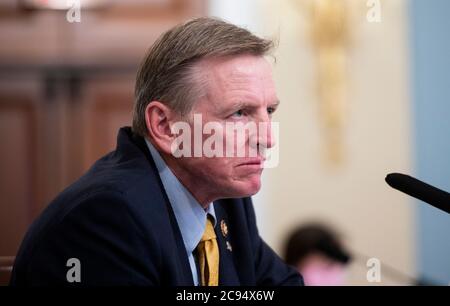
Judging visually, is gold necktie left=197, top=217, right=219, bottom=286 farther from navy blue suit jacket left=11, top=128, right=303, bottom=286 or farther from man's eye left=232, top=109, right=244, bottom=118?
man's eye left=232, top=109, right=244, bottom=118

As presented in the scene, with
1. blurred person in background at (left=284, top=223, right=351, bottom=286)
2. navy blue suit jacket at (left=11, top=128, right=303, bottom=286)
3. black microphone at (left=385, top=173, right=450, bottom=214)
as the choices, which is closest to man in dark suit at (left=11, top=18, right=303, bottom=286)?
navy blue suit jacket at (left=11, top=128, right=303, bottom=286)

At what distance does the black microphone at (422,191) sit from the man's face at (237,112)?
26cm

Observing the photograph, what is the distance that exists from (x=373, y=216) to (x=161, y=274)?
5.09 feet

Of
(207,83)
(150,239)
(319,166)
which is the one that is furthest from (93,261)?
(319,166)

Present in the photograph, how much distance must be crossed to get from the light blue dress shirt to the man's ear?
0.10 feet

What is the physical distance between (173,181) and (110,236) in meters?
0.21

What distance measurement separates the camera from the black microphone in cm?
88

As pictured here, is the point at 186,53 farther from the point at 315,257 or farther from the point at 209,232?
the point at 315,257

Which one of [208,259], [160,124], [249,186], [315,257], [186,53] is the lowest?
[315,257]

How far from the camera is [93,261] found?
0.99 m

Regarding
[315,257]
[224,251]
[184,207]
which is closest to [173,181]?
[184,207]

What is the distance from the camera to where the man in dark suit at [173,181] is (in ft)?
3.26

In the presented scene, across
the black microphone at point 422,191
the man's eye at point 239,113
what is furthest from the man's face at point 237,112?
the black microphone at point 422,191

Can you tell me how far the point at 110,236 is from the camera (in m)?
0.99
